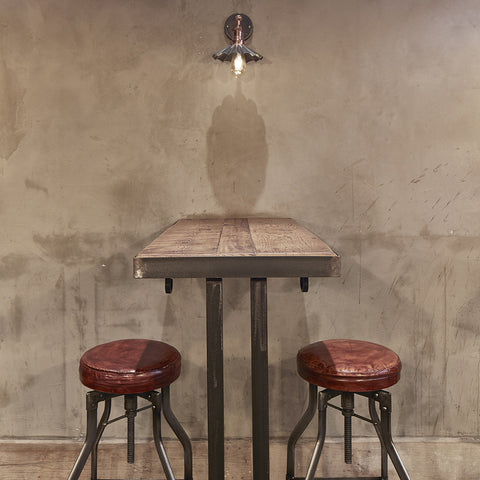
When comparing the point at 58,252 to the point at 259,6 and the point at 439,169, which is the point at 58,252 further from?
the point at 439,169

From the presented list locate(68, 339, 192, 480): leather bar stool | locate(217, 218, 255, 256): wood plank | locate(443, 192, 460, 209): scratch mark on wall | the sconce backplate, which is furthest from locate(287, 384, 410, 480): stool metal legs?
the sconce backplate

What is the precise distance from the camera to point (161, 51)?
239cm

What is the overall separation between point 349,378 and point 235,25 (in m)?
1.84

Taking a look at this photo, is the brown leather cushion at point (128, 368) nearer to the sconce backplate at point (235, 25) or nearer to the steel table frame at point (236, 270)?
the steel table frame at point (236, 270)

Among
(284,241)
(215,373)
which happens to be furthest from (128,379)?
(284,241)

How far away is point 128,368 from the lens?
1680 mm

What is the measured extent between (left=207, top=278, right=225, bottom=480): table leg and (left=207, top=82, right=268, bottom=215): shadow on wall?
109cm

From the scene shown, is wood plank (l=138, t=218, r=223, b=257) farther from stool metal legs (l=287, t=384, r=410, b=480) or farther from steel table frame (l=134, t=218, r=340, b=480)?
stool metal legs (l=287, t=384, r=410, b=480)

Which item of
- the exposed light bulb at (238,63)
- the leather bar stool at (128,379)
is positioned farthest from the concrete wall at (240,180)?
the leather bar stool at (128,379)

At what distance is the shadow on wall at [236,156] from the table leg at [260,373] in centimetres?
107

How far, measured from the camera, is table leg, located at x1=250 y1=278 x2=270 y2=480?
140 cm

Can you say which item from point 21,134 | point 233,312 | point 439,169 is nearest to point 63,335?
point 233,312

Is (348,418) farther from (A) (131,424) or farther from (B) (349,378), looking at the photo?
(A) (131,424)

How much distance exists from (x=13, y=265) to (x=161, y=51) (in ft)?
4.68
